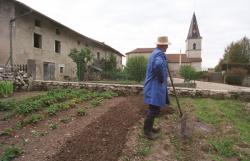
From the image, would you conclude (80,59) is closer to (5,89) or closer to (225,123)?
Answer: (5,89)

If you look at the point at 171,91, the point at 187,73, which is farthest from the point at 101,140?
the point at 187,73

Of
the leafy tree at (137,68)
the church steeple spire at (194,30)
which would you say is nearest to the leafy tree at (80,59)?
the leafy tree at (137,68)

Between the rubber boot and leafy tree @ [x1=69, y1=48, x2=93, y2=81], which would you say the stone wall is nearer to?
the rubber boot

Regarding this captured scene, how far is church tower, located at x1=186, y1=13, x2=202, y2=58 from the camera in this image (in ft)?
195

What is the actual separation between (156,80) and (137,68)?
1018 centimetres

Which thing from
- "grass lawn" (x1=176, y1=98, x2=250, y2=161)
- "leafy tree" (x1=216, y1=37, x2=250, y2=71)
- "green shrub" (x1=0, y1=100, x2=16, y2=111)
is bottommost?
"grass lawn" (x1=176, y1=98, x2=250, y2=161)

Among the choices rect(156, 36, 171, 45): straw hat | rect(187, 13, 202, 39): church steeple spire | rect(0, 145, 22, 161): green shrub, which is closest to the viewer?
rect(0, 145, 22, 161): green shrub

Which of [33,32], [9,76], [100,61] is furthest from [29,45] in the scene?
[100,61]

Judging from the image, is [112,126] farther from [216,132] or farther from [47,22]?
[47,22]

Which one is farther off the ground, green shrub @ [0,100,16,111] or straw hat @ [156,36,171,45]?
straw hat @ [156,36,171,45]

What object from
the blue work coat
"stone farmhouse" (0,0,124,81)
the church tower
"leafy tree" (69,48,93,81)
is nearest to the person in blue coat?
the blue work coat

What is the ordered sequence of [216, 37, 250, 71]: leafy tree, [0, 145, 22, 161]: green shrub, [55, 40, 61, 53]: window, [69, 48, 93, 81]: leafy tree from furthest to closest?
1. [216, 37, 250, 71]: leafy tree
2. [55, 40, 61, 53]: window
3. [69, 48, 93, 81]: leafy tree
4. [0, 145, 22, 161]: green shrub

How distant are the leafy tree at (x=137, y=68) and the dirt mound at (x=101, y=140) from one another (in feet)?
29.6

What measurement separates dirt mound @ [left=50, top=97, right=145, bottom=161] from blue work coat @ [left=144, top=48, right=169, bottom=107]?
808 mm
